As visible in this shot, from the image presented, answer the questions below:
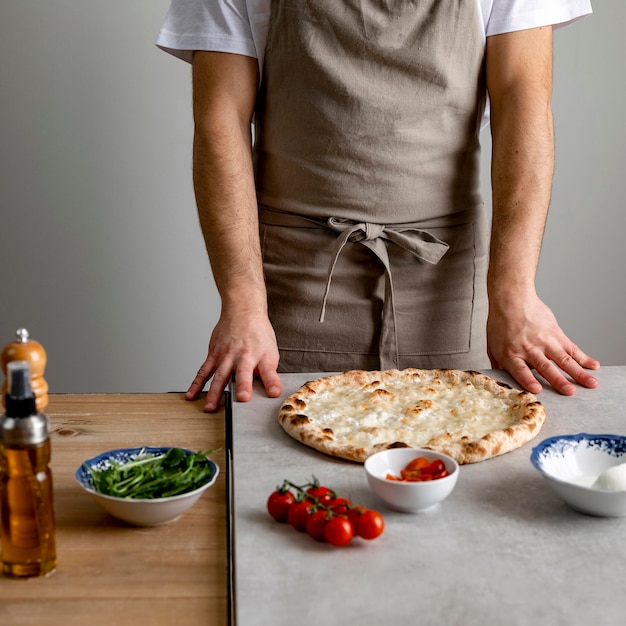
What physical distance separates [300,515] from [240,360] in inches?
25.0

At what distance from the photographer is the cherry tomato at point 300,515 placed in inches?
42.0

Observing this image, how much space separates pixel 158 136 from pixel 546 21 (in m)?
1.55

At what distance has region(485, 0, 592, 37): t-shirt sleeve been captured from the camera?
1.99 metres

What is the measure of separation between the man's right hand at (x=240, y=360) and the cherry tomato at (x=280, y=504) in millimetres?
474

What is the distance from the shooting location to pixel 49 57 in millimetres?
2992

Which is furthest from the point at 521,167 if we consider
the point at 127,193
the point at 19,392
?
the point at 127,193

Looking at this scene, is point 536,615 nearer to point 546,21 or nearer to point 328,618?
point 328,618

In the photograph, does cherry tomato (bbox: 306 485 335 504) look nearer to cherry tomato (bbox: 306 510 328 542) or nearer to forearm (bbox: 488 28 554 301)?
cherry tomato (bbox: 306 510 328 542)

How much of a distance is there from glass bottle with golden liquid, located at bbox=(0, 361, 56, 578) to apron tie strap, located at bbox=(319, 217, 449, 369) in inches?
43.2

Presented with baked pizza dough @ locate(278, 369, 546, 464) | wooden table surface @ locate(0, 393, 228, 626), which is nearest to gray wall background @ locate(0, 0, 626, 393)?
baked pizza dough @ locate(278, 369, 546, 464)

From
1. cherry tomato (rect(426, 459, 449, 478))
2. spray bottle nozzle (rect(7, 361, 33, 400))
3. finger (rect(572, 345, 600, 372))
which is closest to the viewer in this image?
spray bottle nozzle (rect(7, 361, 33, 400))

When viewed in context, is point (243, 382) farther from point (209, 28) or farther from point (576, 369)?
point (209, 28)

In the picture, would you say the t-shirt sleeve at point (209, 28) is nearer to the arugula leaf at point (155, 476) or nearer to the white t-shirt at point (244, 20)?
the white t-shirt at point (244, 20)

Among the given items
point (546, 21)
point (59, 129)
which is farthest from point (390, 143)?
point (59, 129)
